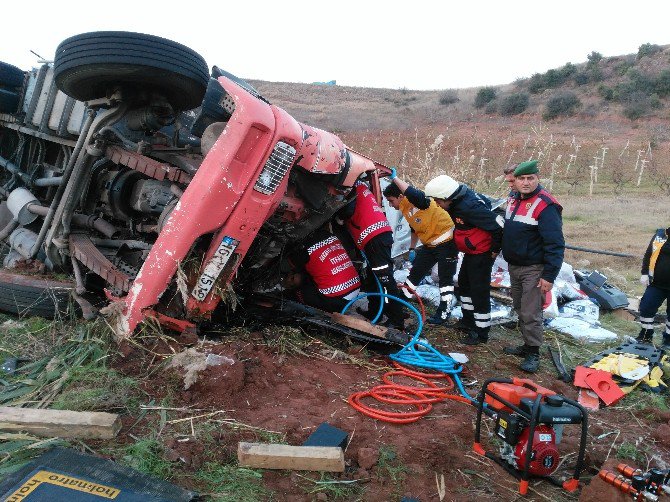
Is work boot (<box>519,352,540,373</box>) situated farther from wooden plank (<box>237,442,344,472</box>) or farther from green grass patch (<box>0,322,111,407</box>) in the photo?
green grass patch (<box>0,322,111,407</box>)

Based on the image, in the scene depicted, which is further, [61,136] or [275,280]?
[61,136]

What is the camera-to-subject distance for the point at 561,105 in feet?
105

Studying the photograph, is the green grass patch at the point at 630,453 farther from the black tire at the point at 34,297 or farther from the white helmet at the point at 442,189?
the black tire at the point at 34,297

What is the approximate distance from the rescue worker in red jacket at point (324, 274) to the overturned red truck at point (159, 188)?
9.5 inches

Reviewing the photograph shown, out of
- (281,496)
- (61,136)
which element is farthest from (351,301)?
(61,136)

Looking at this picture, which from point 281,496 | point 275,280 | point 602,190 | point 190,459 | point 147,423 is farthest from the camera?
point 602,190

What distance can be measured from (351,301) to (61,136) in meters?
2.96

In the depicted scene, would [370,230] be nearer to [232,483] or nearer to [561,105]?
[232,483]

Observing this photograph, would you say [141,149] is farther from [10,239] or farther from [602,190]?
[602,190]

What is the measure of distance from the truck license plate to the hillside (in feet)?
94.3

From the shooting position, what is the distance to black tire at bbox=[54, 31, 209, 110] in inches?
134

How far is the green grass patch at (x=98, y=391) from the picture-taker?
110 inches

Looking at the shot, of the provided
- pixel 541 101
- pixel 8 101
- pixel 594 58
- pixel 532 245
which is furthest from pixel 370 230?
pixel 594 58

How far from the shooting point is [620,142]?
1033 inches
